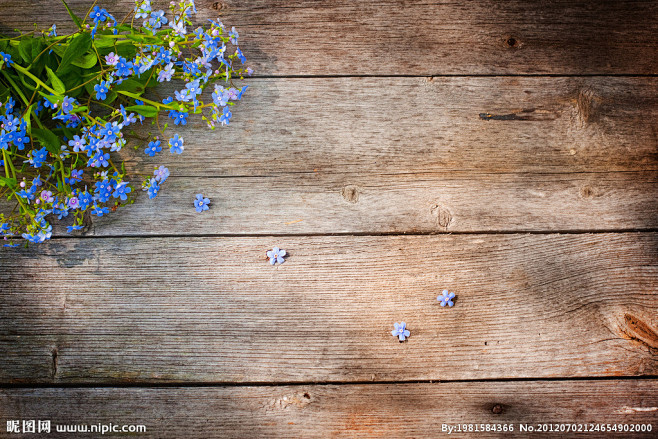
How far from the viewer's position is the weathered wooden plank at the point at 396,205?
1.35 m

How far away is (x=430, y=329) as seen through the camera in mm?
1347

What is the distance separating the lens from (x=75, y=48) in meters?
1.12

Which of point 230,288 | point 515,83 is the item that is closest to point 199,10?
point 230,288

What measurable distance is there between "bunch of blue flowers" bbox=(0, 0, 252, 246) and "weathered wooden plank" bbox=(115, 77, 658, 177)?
0.32 feet

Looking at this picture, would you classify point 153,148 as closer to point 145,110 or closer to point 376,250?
point 145,110

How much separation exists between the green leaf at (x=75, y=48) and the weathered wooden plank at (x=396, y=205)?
40 cm

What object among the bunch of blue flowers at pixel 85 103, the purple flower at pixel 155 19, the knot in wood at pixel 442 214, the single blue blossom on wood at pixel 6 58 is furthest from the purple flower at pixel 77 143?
the knot in wood at pixel 442 214

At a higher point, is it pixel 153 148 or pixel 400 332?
pixel 153 148

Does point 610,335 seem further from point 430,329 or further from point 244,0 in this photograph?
point 244,0

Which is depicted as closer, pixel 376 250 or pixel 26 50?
pixel 26 50

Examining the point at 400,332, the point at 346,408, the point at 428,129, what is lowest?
the point at 346,408

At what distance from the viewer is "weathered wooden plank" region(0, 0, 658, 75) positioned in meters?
1.41

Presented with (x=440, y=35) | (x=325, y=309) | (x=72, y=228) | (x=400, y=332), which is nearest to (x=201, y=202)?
(x=72, y=228)

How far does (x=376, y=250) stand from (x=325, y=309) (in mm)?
232
